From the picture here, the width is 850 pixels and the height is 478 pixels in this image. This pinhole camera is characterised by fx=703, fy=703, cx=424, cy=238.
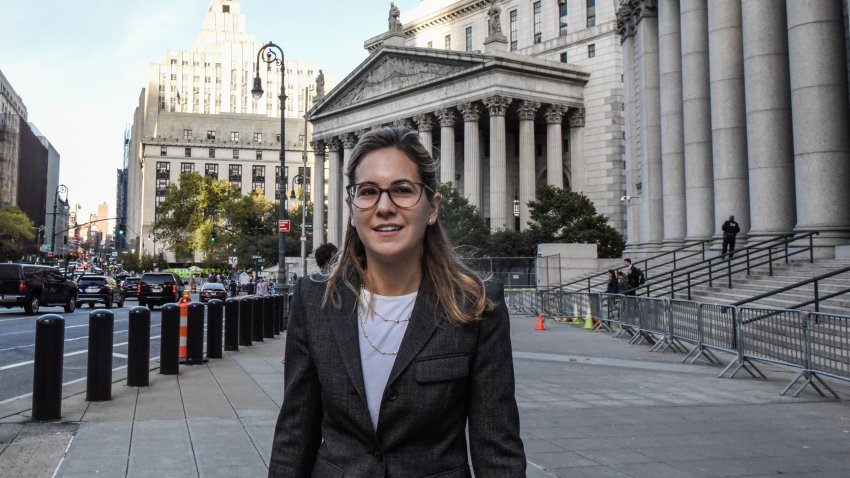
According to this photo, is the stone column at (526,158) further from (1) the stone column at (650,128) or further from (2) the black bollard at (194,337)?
(2) the black bollard at (194,337)

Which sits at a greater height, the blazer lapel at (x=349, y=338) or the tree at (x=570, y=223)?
the tree at (x=570, y=223)

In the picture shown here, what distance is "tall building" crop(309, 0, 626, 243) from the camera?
58688 mm

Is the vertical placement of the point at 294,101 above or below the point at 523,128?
Answer: above

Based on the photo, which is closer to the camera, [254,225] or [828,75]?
[828,75]

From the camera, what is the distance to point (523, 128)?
59.4 m

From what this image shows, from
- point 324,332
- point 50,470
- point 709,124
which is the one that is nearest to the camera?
point 324,332

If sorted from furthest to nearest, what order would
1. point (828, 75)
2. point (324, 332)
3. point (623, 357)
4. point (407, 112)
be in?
point (407, 112) < point (828, 75) < point (623, 357) < point (324, 332)

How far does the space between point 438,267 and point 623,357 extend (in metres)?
13.9

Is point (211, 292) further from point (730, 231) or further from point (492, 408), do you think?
point (492, 408)

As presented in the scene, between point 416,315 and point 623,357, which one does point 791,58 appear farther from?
point 416,315

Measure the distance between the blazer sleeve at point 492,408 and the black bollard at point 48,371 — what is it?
722 cm

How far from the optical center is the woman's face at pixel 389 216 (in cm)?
261

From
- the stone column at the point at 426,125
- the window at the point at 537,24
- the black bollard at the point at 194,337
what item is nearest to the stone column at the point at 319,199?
the stone column at the point at 426,125

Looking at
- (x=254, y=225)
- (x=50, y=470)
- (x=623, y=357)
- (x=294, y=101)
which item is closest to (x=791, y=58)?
(x=623, y=357)
